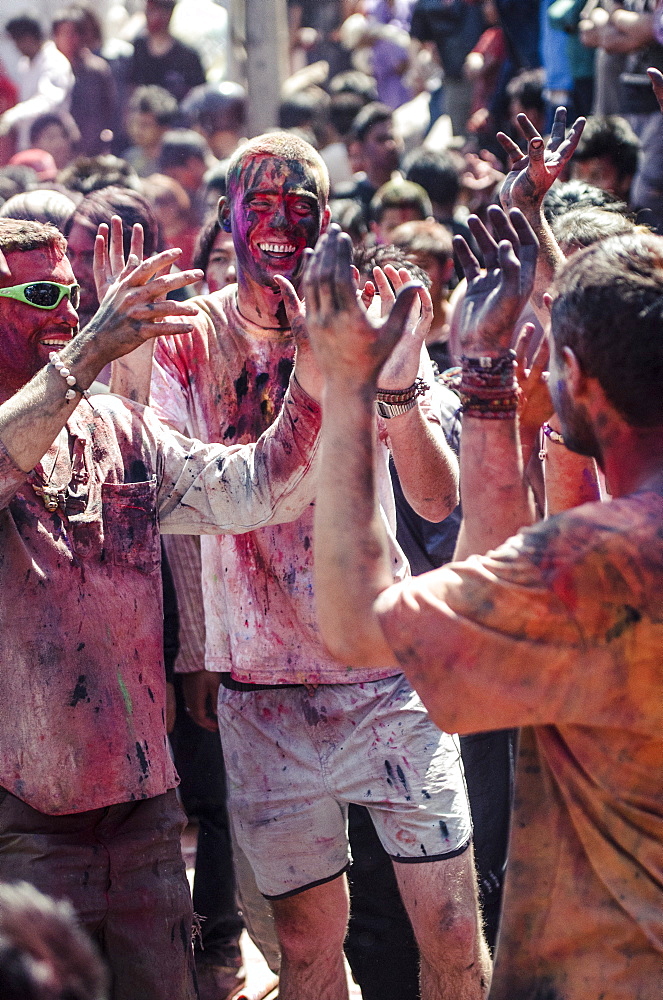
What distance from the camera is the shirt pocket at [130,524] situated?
280 centimetres

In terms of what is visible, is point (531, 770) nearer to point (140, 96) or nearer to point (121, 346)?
point (121, 346)

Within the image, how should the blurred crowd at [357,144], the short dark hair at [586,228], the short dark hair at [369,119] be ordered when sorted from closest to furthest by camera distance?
the short dark hair at [586,228], the blurred crowd at [357,144], the short dark hair at [369,119]

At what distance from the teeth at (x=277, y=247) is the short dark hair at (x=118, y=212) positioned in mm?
1249

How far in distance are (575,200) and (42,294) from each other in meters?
2.33

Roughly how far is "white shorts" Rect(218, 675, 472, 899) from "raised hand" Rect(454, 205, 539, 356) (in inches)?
53.2

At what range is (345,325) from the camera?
6.29 ft

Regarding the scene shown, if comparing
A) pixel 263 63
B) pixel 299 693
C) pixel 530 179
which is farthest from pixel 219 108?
pixel 299 693

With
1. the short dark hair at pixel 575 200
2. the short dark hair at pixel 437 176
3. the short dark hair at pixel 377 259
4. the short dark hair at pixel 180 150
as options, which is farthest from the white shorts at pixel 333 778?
the short dark hair at pixel 180 150

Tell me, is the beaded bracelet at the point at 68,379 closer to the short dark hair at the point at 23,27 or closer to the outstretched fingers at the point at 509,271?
the outstretched fingers at the point at 509,271

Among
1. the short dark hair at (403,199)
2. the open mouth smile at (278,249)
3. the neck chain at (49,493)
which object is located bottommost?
the neck chain at (49,493)

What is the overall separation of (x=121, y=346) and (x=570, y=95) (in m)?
5.58

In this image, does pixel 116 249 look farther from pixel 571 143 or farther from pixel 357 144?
pixel 357 144

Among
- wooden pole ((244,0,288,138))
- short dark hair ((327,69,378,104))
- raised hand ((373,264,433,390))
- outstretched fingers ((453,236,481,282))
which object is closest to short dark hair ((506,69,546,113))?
short dark hair ((327,69,378,104))

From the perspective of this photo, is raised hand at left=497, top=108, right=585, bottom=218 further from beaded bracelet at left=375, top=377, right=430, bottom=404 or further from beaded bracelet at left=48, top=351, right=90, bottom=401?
beaded bracelet at left=48, top=351, right=90, bottom=401
